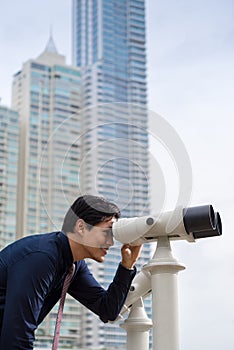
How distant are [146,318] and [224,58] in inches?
64.7

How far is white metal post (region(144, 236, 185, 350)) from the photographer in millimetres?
961

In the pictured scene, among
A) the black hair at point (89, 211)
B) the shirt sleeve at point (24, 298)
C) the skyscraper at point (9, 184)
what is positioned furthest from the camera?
the skyscraper at point (9, 184)

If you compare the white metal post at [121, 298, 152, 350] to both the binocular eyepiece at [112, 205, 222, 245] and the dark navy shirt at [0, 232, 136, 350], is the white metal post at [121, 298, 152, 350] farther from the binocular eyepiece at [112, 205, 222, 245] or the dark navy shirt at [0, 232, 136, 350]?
the binocular eyepiece at [112, 205, 222, 245]

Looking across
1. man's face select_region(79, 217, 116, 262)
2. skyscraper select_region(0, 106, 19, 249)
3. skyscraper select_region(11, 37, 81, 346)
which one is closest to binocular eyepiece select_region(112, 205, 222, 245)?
man's face select_region(79, 217, 116, 262)

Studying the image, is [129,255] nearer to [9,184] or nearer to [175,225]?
[175,225]

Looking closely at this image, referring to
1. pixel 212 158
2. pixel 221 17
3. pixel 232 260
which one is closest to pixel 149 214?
pixel 232 260

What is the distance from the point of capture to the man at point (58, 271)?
3.08 ft

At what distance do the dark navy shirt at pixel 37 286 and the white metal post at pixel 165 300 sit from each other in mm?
114

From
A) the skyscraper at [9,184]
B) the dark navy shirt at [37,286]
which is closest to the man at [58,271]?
the dark navy shirt at [37,286]

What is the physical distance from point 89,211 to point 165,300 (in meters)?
0.21

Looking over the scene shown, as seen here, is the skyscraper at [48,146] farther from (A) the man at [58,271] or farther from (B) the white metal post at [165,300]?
(B) the white metal post at [165,300]

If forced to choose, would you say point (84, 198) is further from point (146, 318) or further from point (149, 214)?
point (146, 318)

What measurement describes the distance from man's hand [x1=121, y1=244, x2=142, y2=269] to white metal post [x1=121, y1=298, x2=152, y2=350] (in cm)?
9

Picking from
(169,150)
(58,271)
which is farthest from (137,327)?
(169,150)
